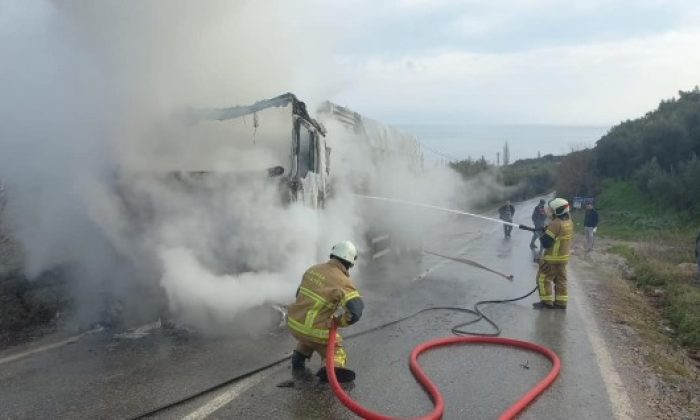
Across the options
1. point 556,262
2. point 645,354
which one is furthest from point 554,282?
point 645,354

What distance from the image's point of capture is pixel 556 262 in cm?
807

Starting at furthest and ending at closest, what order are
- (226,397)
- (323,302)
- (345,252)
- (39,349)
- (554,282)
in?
(554,282) < (39,349) < (345,252) < (323,302) < (226,397)

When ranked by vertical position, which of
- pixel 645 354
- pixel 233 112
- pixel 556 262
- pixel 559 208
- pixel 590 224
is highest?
pixel 233 112

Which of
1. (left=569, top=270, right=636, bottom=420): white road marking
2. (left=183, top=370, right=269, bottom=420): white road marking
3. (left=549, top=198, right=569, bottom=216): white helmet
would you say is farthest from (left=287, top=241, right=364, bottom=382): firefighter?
(left=549, top=198, right=569, bottom=216): white helmet

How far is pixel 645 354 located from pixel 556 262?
232 cm

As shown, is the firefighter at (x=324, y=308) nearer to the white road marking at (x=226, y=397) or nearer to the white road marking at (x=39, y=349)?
the white road marking at (x=226, y=397)

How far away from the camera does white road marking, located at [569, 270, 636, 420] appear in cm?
431

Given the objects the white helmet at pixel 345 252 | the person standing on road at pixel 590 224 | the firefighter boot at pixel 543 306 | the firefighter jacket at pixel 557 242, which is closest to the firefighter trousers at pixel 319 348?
the white helmet at pixel 345 252

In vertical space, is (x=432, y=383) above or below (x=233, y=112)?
below

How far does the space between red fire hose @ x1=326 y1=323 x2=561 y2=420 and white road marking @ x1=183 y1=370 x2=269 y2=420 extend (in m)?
0.67

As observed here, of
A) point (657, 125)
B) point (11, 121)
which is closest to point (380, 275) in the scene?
point (11, 121)

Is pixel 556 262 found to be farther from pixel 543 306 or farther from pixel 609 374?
pixel 609 374

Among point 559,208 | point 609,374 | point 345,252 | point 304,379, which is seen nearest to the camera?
point 304,379

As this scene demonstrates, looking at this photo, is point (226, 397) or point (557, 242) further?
point (557, 242)
